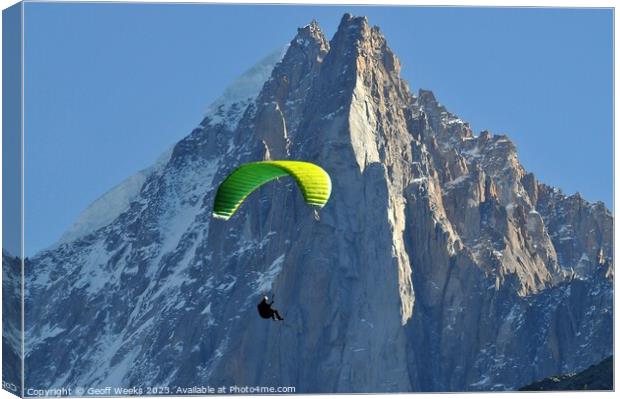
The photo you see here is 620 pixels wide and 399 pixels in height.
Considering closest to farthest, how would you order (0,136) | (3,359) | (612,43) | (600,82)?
(0,136) < (3,359) < (612,43) < (600,82)

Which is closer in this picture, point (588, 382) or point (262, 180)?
point (262, 180)

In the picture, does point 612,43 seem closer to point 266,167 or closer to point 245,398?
point 245,398

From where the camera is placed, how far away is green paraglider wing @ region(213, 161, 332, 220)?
280ft

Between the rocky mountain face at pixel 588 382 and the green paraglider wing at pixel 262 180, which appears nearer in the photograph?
the green paraglider wing at pixel 262 180

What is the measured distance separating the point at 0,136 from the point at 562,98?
90.8m

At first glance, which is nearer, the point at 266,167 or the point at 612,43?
the point at 266,167

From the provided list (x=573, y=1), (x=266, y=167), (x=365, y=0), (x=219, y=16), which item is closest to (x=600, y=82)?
(x=219, y=16)

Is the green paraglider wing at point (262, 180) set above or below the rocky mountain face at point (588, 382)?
above

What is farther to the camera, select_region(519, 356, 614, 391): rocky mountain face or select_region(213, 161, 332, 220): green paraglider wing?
select_region(519, 356, 614, 391): rocky mountain face

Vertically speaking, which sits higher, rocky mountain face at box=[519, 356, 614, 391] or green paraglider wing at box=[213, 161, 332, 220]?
green paraglider wing at box=[213, 161, 332, 220]

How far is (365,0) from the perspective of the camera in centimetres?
10525

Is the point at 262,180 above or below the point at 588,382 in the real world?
above

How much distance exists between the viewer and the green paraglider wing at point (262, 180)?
85312 mm

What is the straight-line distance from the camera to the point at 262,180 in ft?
285
